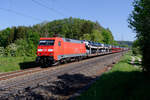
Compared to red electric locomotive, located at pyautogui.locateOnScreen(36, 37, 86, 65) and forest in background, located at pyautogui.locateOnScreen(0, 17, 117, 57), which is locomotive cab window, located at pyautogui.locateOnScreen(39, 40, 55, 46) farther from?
forest in background, located at pyautogui.locateOnScreen(0, 17, 117, 57)

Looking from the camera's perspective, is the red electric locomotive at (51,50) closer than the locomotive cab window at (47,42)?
Yes

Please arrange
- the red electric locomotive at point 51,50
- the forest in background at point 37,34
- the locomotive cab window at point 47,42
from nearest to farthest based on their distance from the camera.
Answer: the red electric locomotive at point 51,50
the locomotive cab window at point 47,42
the forest in background at point 37,34

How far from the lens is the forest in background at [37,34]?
47991 millimetres

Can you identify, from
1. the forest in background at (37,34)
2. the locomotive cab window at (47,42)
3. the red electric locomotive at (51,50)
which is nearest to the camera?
the red electric locomotive at (51,50)

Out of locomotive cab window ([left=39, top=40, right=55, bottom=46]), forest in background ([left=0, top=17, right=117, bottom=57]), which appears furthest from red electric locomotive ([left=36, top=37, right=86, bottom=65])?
forest in background ([left=0, top=17, right=117, bottom=57])

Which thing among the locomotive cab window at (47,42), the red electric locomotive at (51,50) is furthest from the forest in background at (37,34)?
the locomotive cab window at (47,42)

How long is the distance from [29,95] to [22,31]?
98802 mm

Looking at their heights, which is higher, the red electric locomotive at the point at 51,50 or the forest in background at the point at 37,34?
the forest in background at the point at 37,34

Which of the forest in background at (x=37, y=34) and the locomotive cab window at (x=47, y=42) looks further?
the forest in background at (x=37, y=34)

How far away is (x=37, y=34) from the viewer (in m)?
55.2

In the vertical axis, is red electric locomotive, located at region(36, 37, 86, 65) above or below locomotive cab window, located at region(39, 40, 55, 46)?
below

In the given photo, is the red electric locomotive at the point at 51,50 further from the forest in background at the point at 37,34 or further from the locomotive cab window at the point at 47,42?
the forest in background at the point at 37,34

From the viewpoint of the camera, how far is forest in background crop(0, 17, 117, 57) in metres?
48.0

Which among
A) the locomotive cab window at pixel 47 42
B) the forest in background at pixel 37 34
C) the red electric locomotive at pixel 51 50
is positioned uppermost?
the forest in background at pixel 37 34
